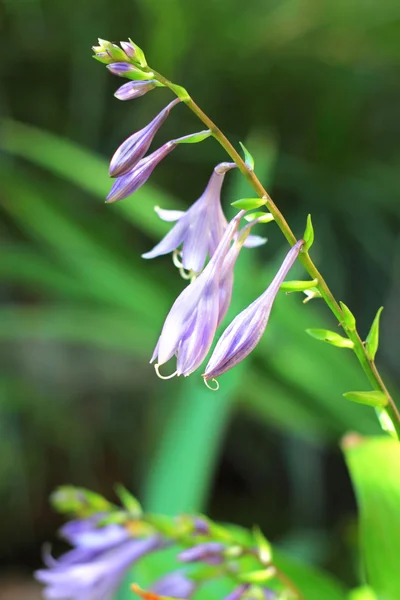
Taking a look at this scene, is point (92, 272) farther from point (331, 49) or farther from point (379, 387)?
point (379, 387)

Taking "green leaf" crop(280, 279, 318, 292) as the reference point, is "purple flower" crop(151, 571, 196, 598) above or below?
below

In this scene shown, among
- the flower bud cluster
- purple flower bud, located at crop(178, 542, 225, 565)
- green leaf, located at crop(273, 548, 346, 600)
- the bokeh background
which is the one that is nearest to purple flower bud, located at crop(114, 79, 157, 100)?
the flower bud cluster

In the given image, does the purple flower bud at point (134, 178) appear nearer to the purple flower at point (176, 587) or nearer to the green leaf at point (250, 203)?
the green leaf at point (250, 203)

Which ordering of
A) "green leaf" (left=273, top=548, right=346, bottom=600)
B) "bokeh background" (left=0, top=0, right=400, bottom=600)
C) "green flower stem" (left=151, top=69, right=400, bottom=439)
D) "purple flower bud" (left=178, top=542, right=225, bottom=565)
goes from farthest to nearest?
"bokeh background" (left=0, top=0, right=400, bottom=600)
"green leaf" (left=273, top=548, right=346, bottom=600)
"purple flower bud" (left=178, top=542, right=225, bottom=565)
"green flower stem" (left=151, top=69, right=400, bottom=439)

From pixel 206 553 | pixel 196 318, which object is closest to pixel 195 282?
pixel 196 318

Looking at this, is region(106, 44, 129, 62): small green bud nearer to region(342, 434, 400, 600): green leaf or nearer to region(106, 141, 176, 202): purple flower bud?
region(106, 141, 176, 202): purple flower bud

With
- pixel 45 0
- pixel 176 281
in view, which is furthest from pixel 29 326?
pixel 45 0

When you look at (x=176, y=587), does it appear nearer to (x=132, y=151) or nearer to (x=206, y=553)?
(x=206, y=553)
